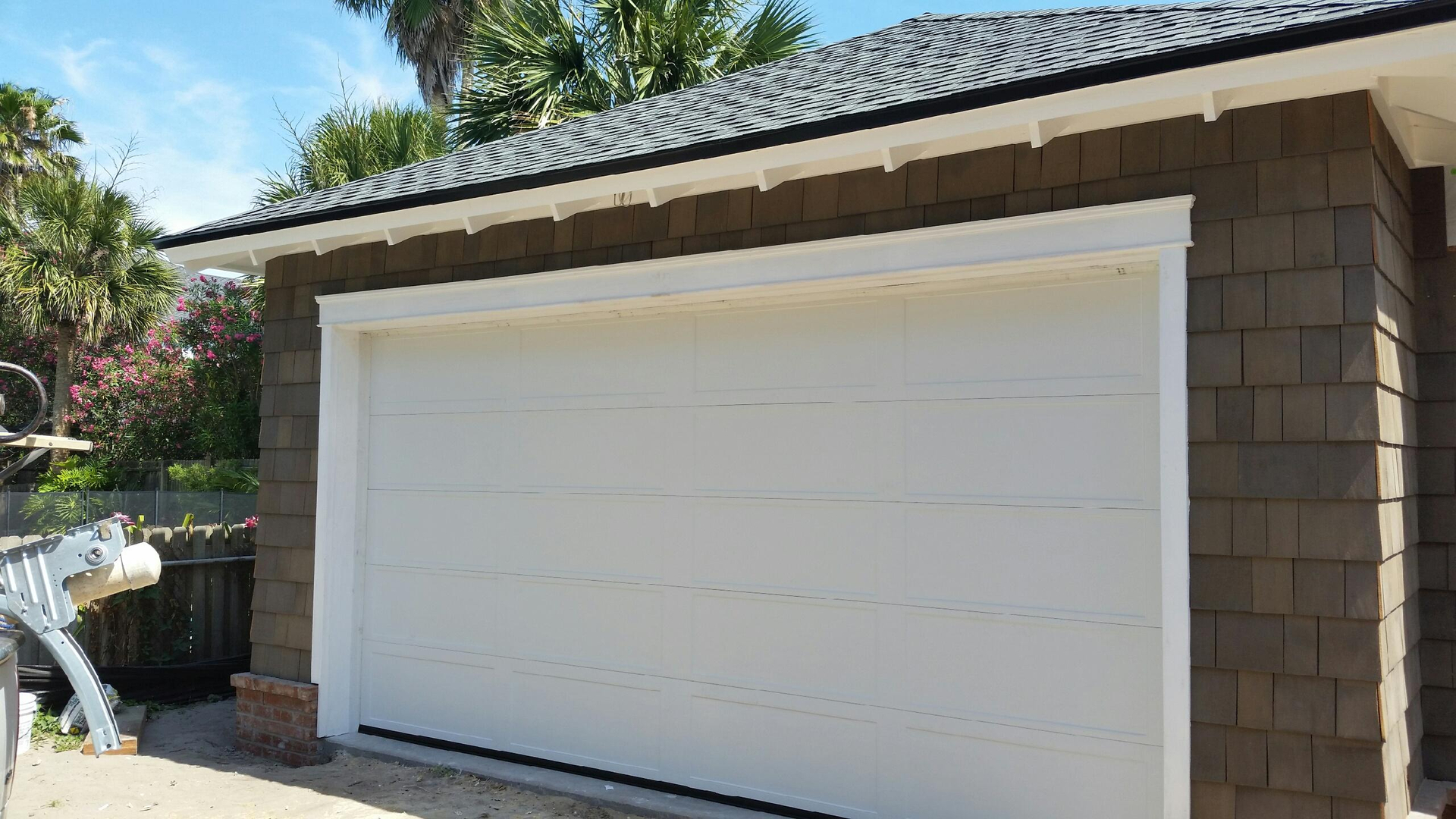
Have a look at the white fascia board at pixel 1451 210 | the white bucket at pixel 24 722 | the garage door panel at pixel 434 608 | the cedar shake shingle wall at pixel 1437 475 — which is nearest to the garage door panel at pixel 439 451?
the garage door panel at pixel 434 608

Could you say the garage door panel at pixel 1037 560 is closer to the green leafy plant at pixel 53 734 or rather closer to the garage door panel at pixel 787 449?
the garage door panel at pixel 787 449

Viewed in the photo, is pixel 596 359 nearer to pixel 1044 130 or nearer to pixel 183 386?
pixel 1044 130

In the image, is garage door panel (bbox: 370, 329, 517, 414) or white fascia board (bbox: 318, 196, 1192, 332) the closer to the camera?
white fascia board (bbox: 318, 196, 1192, 332)

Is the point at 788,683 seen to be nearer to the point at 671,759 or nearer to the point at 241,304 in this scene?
the point at 671,759

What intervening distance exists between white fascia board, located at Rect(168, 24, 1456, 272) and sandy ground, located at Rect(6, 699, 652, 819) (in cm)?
293

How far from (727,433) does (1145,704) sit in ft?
7.17

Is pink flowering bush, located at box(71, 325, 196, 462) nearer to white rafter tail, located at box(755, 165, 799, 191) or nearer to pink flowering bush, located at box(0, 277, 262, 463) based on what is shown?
pink flowering bush, located at box(0, 277, 262, 463)

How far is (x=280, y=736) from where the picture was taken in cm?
609

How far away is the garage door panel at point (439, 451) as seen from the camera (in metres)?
5.82

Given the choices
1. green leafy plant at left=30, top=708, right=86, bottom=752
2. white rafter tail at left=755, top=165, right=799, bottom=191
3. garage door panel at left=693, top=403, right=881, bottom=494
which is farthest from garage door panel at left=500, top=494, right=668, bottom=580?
green leafy plant at left=30, top=708, right=86, bottom=752

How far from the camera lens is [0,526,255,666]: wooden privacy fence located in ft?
23.8

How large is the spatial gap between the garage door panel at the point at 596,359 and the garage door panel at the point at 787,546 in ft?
2.45

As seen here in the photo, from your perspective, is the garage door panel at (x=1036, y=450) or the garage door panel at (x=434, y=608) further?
the garage door panel at (x=434, y=608)

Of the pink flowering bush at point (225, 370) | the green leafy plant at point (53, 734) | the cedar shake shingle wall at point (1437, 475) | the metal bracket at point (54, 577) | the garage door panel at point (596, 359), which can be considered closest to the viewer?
the metal bracket at point (54, 577)
